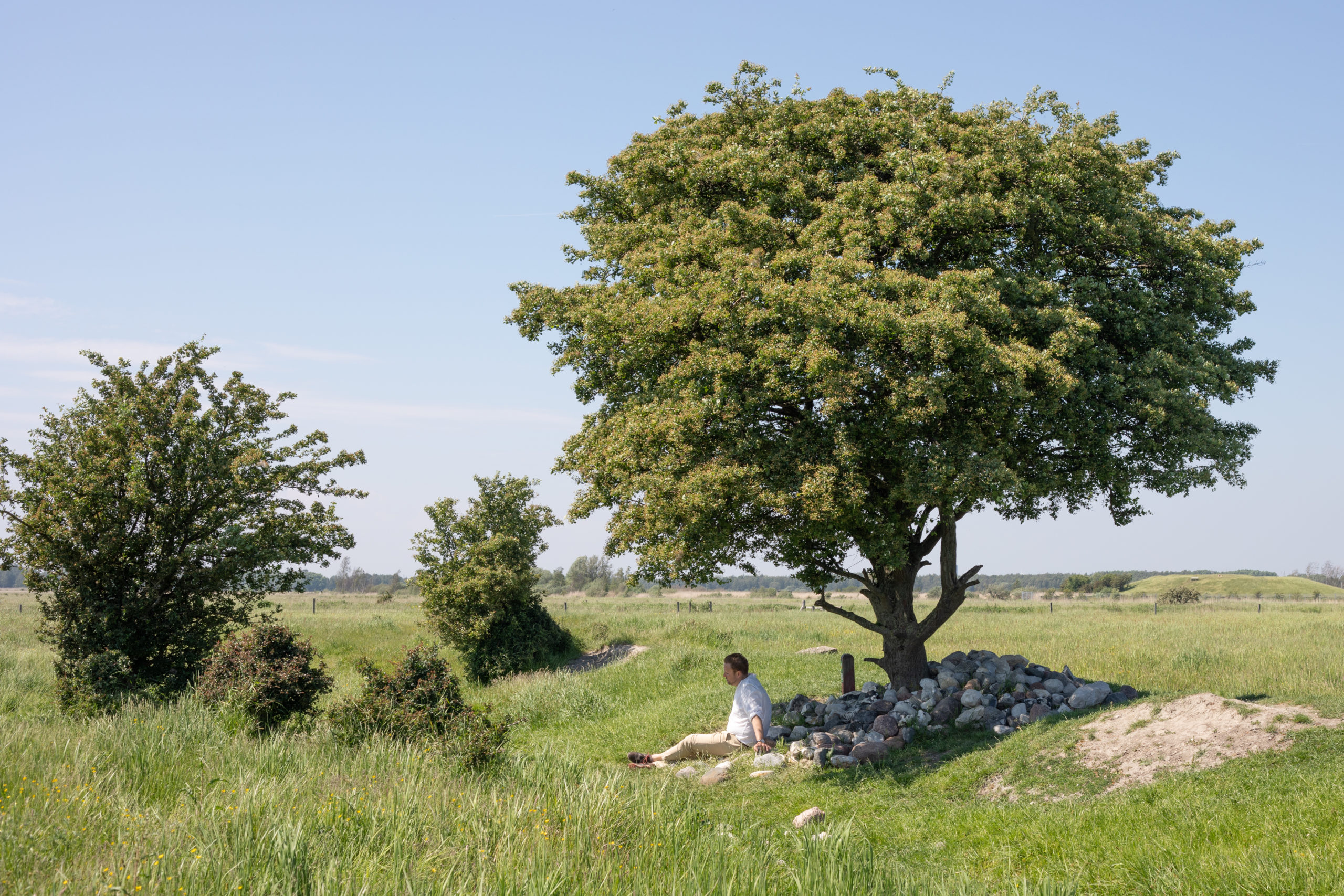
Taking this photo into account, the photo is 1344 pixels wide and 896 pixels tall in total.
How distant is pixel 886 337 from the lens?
13.3 metres

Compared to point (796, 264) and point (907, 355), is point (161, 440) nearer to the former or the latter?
point (796, 264)

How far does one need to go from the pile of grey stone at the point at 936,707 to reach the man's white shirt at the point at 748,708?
1.69 metres

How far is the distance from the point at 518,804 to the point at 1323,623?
38.9 metres

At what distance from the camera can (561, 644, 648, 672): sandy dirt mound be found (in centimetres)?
2983

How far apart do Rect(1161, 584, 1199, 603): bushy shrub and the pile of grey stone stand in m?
52.1

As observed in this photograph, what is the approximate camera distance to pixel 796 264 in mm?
14461

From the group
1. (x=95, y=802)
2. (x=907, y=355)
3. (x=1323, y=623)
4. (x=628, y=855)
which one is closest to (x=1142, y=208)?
(x=907, y=355)

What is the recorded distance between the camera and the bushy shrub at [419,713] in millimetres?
11031

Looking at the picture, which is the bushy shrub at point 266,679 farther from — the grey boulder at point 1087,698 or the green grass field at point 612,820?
the grey boulder at point 1087,698

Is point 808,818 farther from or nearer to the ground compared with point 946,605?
nearer to the ground

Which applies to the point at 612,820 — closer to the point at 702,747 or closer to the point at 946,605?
the point at 702,747

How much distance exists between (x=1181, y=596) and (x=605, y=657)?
50.2 meters

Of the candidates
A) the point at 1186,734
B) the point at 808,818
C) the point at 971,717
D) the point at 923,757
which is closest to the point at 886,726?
the point at 923,757

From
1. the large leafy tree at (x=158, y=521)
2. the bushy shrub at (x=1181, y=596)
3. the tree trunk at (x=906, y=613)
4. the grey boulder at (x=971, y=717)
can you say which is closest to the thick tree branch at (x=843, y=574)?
the tree trunk at (x=906, y=613)
